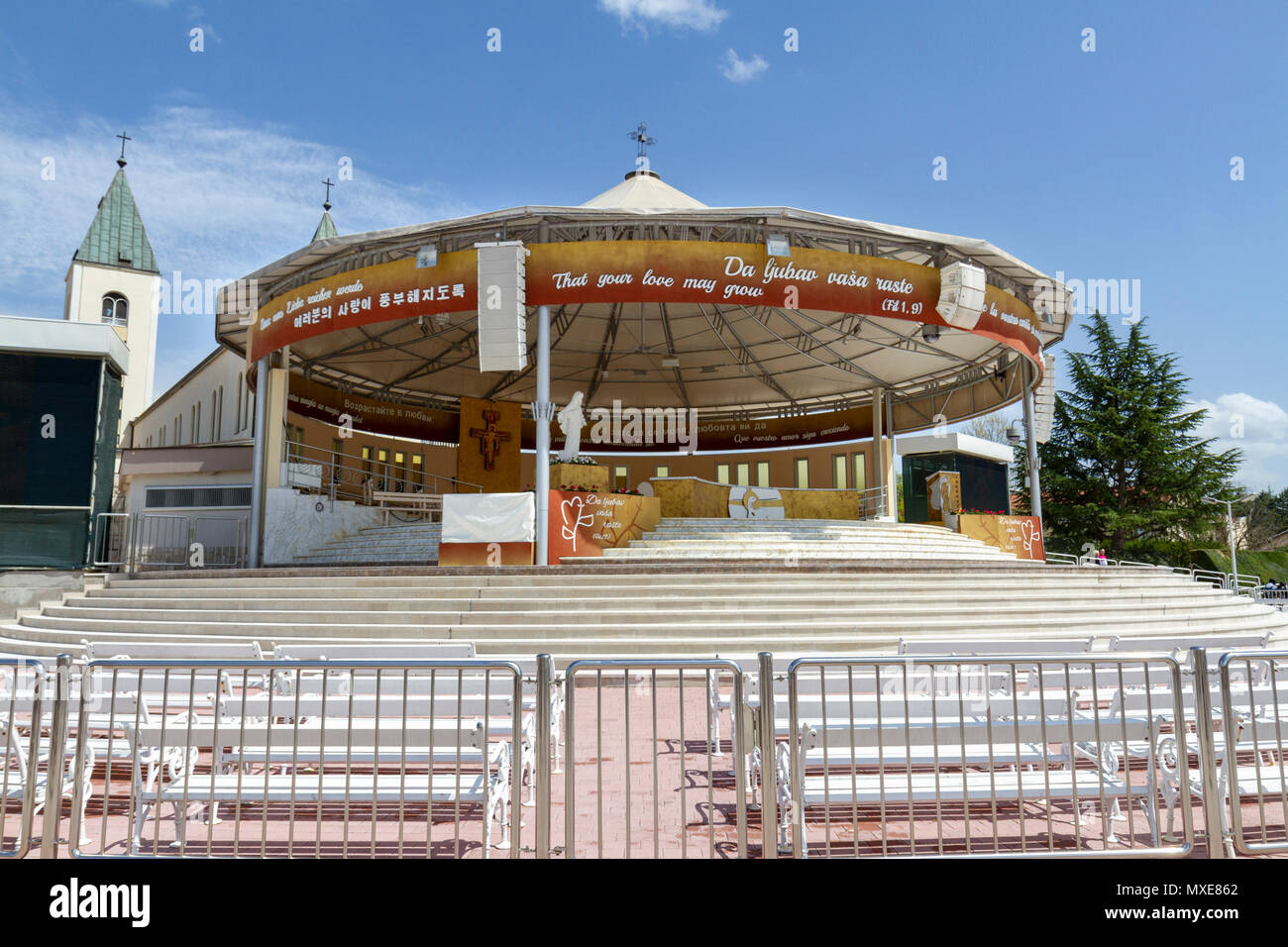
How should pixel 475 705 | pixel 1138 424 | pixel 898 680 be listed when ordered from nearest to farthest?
pixel 475 705, pixel 898 680, pixel 1138 424

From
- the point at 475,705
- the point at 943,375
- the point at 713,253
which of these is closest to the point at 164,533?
the point at 713,253

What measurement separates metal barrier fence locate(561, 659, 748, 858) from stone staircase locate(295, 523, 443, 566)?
40.0 feet

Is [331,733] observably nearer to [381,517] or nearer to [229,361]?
[381,517]

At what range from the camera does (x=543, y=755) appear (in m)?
4.36

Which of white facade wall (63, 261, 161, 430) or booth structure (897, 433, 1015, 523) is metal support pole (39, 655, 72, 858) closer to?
booth structure (897, 433, 1015, 523)

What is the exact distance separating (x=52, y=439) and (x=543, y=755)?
753 inches

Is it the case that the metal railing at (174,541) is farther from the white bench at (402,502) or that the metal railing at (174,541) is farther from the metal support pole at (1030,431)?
the metal support pole at (1030,431)

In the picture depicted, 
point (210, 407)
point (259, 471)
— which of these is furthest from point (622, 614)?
point (210, 407)

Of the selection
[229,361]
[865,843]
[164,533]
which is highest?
[229,361]

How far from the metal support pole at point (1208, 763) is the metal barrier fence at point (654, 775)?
2405 millimetres

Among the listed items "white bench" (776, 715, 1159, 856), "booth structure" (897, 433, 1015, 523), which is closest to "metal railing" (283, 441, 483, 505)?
"booth structure" (897, 433, 1015, 523)

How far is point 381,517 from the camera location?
25188mm

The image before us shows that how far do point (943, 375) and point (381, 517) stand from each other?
18.7 meters
